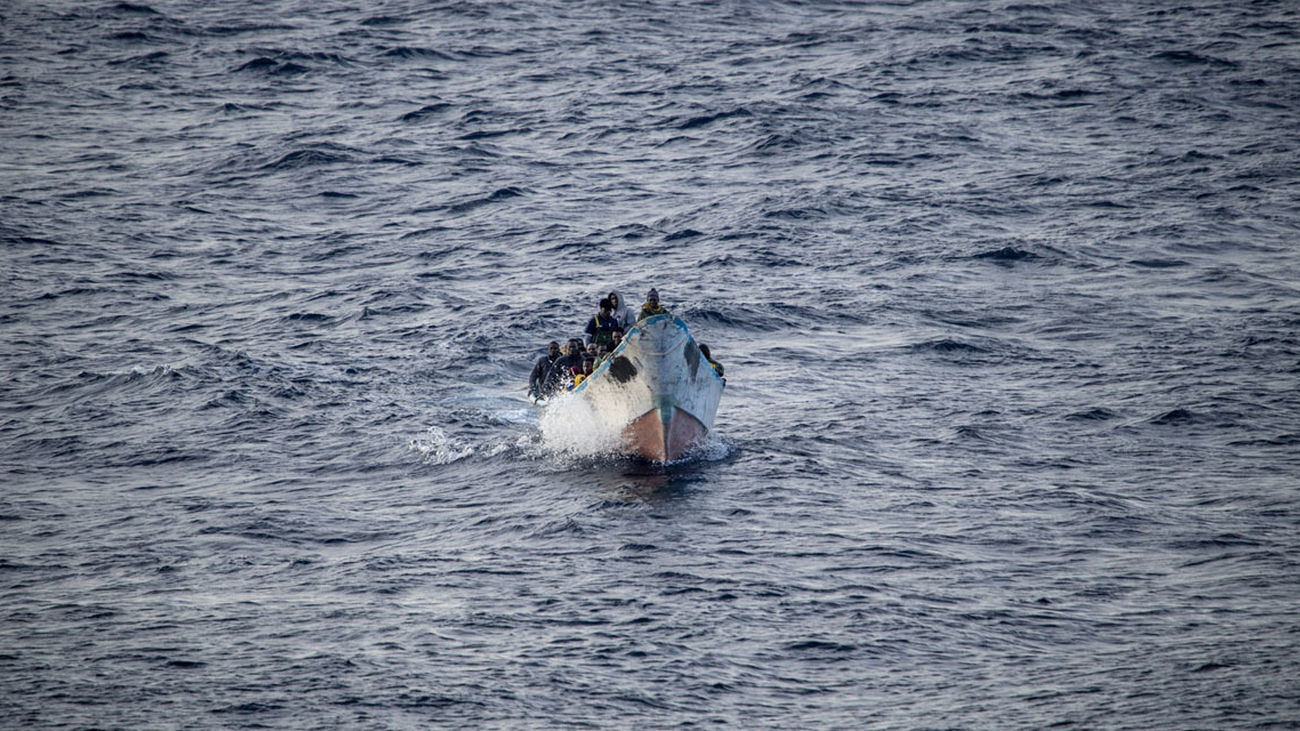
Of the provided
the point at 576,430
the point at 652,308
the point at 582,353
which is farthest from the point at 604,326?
the point at 652,308

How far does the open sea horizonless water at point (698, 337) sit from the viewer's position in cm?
1866

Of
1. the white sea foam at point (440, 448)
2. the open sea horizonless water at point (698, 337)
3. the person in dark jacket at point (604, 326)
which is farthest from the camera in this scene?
the person in dark jacket at point (604, 326)

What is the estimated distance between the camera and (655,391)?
2502 centimetres

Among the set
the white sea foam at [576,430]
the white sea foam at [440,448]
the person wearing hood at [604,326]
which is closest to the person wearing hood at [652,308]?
the white sea foam at [576,430]

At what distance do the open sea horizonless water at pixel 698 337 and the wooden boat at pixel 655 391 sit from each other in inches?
25.8

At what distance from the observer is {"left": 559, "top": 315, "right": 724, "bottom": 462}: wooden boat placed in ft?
82.0

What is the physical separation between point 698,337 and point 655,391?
7976 millimetres

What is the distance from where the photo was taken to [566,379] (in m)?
27.7

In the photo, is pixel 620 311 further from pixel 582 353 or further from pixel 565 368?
pixel 565 368

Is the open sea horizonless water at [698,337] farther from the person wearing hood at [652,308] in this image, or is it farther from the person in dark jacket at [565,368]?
the person wearing hood at [652,308]

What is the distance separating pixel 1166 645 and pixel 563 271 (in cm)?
2215

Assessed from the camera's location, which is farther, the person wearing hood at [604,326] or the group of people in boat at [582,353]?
the person wearing hood at [604,326]

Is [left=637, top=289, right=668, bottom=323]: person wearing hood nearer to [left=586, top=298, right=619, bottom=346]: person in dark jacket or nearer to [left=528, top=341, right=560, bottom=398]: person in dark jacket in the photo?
[left=586, top=298, right=619, bottom=346]: person in dark jacket

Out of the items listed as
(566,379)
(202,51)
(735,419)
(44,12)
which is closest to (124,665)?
(566,379)
